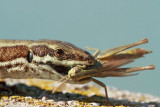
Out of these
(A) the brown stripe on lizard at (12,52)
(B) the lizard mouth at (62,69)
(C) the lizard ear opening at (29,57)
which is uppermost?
(A) the brown stripe on lizard at (12,52)

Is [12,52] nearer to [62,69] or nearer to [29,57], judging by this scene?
[29,57]

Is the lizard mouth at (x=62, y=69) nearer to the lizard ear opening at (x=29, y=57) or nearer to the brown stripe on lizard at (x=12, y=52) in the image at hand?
the lizard ear opening at (x=29, y=57)

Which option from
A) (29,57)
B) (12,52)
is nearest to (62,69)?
(29,57)

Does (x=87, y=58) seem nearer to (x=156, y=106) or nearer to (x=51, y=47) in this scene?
(x=51, y=47)

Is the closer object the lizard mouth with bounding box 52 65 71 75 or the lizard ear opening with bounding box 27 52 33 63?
the lizard mouth with bounding box 52 65 71 75

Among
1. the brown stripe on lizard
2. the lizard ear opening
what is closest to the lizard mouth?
the lizard ear opening

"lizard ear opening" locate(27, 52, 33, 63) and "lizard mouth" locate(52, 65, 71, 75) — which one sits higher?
"lizard ear opening" locate(27, 52, 33, 63)

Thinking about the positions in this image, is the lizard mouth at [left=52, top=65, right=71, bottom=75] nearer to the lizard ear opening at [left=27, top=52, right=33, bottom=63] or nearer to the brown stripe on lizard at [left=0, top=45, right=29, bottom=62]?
the lizard ear opening at [left=27, top=52, right=33, bottom=63]

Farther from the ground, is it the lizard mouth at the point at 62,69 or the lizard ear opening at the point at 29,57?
the lizard ear opening at the point at 29,57

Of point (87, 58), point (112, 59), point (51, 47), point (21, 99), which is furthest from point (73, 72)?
point (21, 99)

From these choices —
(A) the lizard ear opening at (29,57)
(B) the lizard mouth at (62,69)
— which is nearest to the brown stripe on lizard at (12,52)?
(A) the lizard ear opening at (29,57)

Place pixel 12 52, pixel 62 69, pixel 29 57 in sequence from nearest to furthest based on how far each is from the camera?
pixel 62 69 → pixel 29 57 → pixel 12 52
